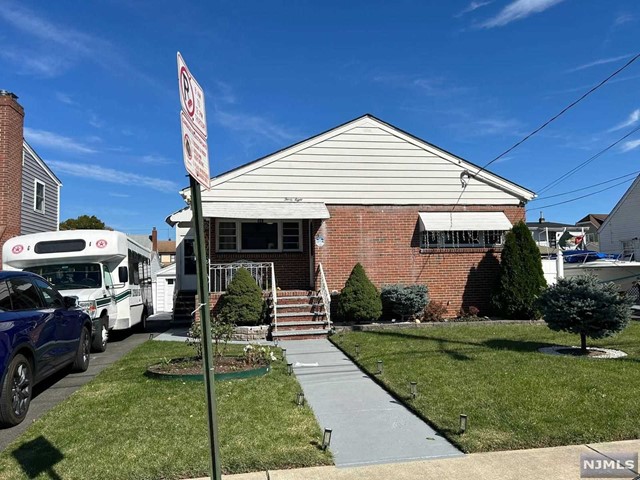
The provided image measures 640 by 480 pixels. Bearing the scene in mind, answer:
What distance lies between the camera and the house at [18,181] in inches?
640

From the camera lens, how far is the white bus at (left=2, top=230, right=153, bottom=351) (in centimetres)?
1023

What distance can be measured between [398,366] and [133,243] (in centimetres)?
864

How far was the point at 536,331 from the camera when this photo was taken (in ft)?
36.4

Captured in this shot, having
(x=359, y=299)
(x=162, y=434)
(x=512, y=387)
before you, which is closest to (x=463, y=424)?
(x=512, y=387)

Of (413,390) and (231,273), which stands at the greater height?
(231,273)

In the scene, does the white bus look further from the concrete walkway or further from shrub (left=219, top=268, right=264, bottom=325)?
the concrete walkway

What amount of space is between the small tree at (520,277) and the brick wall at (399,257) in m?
0.80

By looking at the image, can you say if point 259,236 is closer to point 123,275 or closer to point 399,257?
point 123,275

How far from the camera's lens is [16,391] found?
5.39 metres

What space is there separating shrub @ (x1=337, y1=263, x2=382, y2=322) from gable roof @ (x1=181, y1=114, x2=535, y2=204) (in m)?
2.52

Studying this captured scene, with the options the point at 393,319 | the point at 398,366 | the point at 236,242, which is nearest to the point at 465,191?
the point at 393,319

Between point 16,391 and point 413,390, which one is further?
point 413,390

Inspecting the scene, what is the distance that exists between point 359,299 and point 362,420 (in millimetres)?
6724

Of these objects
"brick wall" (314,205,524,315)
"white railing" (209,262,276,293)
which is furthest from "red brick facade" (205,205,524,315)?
"white railing" (209,262,276,293)
